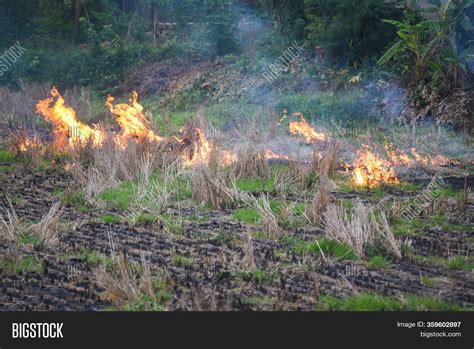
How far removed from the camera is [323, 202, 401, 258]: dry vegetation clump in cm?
726

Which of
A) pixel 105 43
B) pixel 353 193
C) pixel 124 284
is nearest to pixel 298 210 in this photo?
pixel 353 193

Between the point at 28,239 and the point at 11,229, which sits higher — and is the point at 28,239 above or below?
below

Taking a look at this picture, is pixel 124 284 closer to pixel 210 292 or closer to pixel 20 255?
pixel 210 292

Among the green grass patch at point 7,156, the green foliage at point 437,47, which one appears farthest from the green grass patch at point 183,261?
the green foliage at point 437,47

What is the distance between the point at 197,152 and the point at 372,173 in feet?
10.2

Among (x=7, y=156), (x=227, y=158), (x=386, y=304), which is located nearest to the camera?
(x=386, y=304)

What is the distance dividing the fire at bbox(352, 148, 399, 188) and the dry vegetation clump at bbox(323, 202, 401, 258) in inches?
104

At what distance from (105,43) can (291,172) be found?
1695cm

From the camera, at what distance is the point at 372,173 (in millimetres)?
10352

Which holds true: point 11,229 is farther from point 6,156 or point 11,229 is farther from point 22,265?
point 6,156

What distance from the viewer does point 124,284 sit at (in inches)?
245

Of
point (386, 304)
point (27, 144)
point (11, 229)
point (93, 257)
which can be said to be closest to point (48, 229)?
point (11, 229)
